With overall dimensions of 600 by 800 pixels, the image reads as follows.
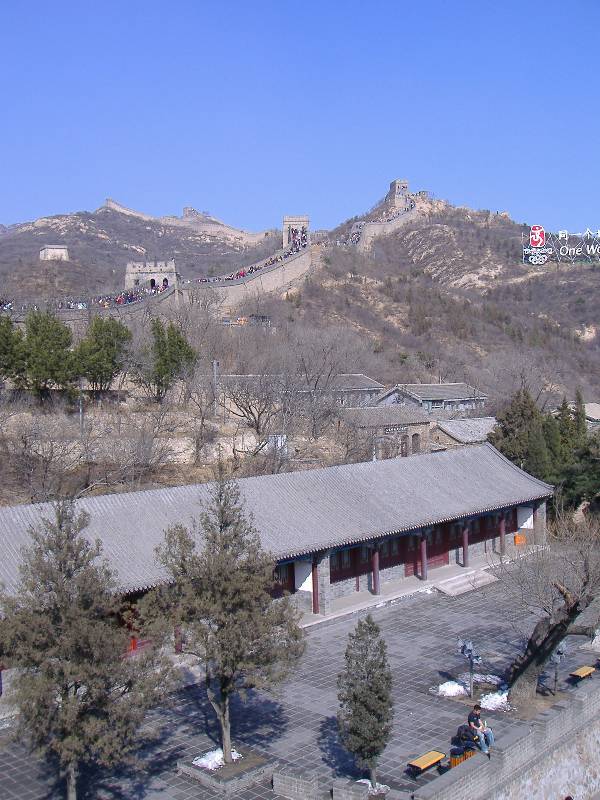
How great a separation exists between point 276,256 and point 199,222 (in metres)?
64.5

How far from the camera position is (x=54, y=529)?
10.7 m

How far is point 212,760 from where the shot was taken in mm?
13039

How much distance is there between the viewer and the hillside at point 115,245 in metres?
70.4

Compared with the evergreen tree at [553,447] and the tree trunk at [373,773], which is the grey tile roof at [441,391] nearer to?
the evergreen tree at [553,447]

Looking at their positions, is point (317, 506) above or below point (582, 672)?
above

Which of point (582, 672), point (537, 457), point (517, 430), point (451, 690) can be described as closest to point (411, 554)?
point (582, 672)

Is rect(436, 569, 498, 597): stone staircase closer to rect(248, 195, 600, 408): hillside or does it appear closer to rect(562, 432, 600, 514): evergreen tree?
rect(562, 432, 600, 514): evergreen tree

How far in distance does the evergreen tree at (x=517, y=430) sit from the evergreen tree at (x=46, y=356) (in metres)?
16.7

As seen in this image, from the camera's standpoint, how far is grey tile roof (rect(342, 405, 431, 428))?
1495 inches

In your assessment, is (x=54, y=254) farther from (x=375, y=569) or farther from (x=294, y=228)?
(x=375, y=569)

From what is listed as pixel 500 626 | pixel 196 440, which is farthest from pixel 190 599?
pixel 196 440

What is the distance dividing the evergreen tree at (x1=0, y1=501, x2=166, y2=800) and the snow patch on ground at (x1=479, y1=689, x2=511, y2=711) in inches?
283

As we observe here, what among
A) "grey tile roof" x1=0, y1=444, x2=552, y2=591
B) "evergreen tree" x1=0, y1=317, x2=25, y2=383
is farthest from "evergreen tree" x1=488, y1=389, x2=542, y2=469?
"evergreen tree" x1=0, y1=317, x2=25, y2=383

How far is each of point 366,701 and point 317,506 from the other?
9165mm
